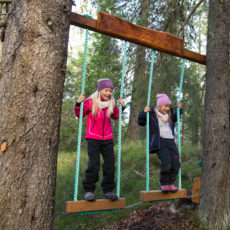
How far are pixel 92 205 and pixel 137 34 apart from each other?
6.82ft

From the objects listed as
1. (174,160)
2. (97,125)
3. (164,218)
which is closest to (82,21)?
(97,125)

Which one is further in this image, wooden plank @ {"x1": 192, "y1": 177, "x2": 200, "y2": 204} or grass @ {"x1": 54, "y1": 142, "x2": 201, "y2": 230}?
grass @ {"x1": 54, "y1": 142, "x2": 201, "y2": 230}

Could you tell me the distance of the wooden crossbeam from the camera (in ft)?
9.71

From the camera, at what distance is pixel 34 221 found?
81.2 inches

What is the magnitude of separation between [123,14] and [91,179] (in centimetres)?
396

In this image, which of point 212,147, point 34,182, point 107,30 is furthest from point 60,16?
point 212,147

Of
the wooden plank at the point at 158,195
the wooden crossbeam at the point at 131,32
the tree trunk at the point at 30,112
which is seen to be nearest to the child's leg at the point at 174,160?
the wooden plank at the point at 158,195

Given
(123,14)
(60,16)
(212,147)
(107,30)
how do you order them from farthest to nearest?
(123,14) < (212,147) < (107,30) < (60,16)

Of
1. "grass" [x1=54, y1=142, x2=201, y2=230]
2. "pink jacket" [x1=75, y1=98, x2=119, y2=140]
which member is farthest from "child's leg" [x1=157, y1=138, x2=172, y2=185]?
"grass" [x1=54, y1=142, x2=201, y2=230]

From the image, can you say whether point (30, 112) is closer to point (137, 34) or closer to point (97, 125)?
point (97, 125)

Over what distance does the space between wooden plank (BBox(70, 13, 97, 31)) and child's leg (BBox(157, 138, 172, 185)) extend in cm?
183

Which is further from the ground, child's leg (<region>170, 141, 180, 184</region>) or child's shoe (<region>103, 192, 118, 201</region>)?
child's leg (<region>170, 141, 180, 184</region>)

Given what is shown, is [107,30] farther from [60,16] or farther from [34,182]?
[34,182]

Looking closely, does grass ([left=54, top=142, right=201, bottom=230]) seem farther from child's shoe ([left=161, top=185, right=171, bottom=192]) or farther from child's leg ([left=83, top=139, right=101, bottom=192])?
child's shoe ([left=161, top=185, right=171, bottom=192])
